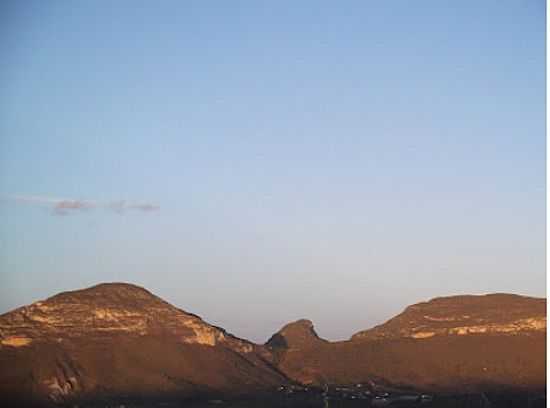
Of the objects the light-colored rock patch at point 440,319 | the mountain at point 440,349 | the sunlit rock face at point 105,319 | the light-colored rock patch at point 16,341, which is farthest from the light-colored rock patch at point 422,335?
the light-colored rock patch at point 16,341

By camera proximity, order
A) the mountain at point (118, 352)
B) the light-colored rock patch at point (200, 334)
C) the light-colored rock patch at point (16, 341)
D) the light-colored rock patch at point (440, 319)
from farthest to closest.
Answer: the light-colored rock patch at point (440, 319) < the light-colored rock patch at point (200, 334) < the light-colored rock patch at point (16, 341) < the mountain at point (118, 352)

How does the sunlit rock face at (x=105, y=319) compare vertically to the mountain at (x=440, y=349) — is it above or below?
above

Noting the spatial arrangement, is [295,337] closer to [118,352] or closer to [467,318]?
[467,318]

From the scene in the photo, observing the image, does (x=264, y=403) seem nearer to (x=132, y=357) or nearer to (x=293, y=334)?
(x=132, y=357)

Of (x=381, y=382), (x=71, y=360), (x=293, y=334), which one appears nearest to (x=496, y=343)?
(x=381, y=382)

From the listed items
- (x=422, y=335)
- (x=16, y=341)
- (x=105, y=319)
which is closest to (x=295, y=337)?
(x=422, y=335)

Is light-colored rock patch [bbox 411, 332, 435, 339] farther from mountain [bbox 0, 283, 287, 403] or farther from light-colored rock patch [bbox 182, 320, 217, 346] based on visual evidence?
light-colored rock patch [bbox 182, 320, 217, 346]

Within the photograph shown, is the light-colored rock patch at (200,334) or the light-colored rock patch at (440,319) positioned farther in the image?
the light-colored rock patch at (440,319)

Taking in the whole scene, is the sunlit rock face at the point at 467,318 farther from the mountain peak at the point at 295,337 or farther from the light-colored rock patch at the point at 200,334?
the light-colored rock patch at the point at 200,334
